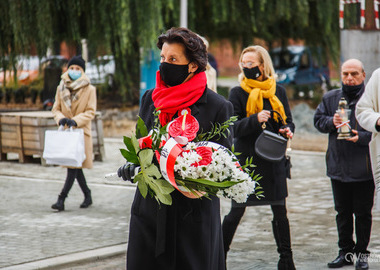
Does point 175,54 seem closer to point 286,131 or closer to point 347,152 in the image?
point 286,131

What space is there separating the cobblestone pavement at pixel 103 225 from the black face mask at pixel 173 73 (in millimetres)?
2756

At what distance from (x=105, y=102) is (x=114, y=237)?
37.9 ft

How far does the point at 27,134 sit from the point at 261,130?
23.9ft

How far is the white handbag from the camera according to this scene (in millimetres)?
8641

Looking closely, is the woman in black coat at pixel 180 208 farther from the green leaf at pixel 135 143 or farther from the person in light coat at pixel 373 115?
the person in light coat at pixel 373 115

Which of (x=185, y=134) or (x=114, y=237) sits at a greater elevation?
(x=185, y=134)

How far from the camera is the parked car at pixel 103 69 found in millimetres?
16250

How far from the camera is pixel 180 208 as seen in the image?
3.95 m

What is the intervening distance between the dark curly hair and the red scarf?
113mm

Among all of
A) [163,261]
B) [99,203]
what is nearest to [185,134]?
[163,261]

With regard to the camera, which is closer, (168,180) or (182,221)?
(168,180)

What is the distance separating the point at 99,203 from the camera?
367 inches

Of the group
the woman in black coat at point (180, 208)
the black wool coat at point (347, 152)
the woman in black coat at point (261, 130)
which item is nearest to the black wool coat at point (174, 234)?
the woman in black coat at point (180, 208)

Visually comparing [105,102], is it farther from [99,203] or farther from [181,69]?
[181,69]
